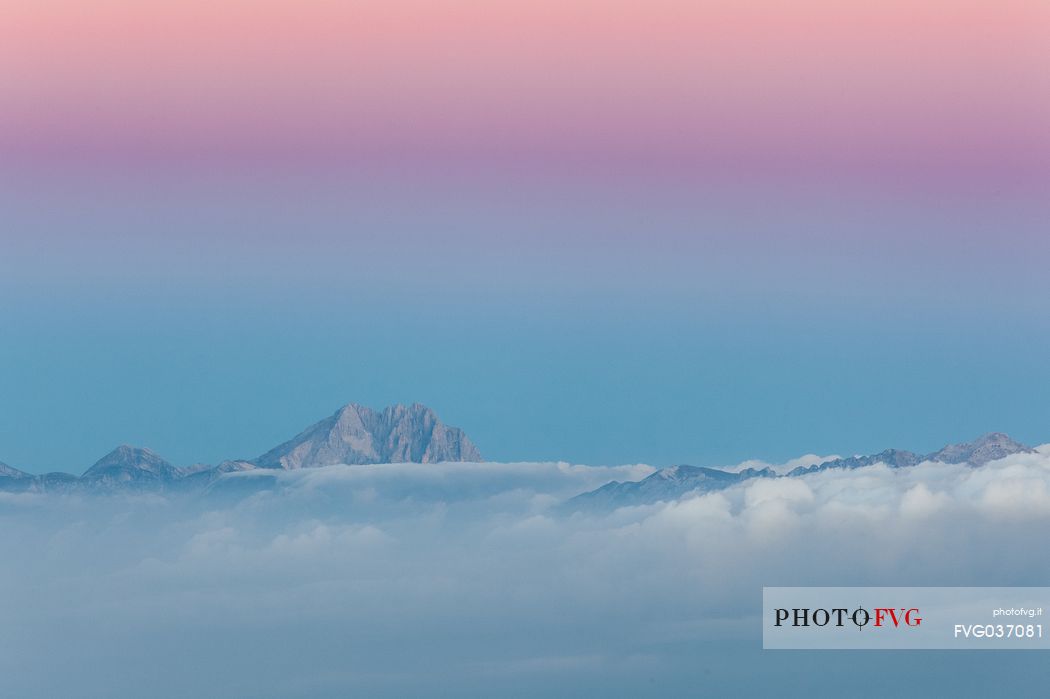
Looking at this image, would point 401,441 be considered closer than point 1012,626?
No

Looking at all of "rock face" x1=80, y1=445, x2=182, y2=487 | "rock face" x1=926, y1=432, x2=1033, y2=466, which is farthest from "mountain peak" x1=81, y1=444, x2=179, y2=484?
"rock face" x1=926, y1=432, x2=1033, y2=466

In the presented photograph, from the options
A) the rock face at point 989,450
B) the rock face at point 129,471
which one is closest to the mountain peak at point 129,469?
the rock face at point 129,471

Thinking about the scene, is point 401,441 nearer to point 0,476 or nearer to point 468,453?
point 468,453

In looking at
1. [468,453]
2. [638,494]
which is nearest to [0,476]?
[468,453]

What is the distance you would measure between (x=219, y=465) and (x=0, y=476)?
18233 mm

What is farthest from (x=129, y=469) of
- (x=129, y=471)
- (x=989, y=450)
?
(x=989, y=450)

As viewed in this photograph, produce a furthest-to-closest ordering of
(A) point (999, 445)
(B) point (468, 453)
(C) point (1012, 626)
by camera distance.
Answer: (B) point (468, 453) < (A) point (999, 445) < (C) point (1012, 626)

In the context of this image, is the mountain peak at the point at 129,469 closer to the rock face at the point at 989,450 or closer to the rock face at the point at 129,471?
the rock face at the point at 129,471

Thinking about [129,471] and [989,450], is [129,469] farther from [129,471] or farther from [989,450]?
[989,450]

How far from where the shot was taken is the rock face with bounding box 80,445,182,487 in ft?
413

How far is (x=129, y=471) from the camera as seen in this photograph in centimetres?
12781

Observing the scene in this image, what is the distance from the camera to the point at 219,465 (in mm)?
128000

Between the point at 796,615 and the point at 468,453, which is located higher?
the point at 468,453

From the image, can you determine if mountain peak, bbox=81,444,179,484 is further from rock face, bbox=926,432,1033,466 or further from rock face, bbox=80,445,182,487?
rock face, bbox=926,432,1033,466
